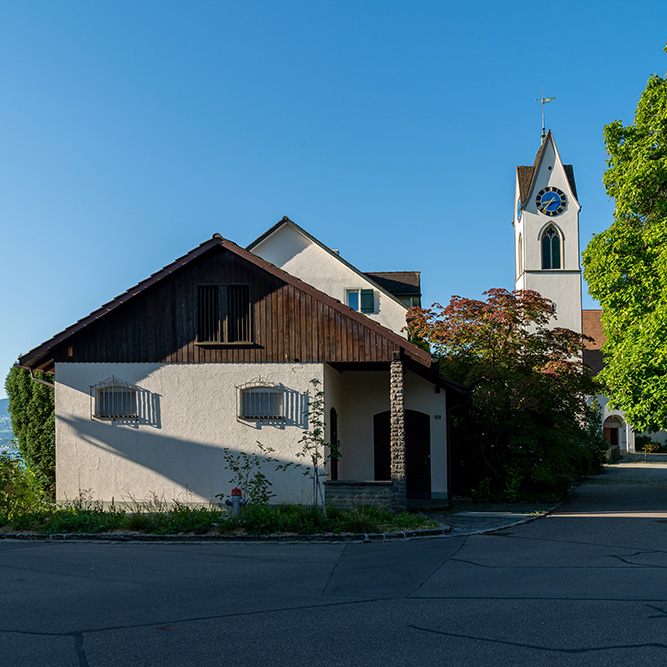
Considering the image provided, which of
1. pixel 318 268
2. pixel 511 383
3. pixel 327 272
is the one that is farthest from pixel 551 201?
pixel 511 383

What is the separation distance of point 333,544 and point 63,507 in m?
6.90

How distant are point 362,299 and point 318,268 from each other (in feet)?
7.53

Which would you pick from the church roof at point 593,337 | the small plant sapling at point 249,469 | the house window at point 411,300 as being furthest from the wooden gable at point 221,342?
the church roof at point 593,337

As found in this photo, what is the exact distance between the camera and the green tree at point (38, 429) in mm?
20406

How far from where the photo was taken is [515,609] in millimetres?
7258

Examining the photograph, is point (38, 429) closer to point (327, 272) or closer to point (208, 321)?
point (208, 321)

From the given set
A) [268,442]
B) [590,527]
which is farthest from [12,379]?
[590,527]

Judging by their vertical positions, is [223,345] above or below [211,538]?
above

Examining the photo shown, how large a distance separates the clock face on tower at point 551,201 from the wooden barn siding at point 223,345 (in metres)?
39.0

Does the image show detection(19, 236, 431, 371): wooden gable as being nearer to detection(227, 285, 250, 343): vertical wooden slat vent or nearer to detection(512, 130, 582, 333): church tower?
detection(227, 285, 250, 343): vertical wooden slat vent

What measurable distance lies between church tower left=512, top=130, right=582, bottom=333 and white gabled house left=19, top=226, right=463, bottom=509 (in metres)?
36.4

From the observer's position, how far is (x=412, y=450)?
63.7 feet

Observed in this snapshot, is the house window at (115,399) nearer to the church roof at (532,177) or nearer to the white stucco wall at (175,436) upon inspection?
the white stucco wall at (175,436)

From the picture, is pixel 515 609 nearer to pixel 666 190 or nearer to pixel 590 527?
pixel 590 527
